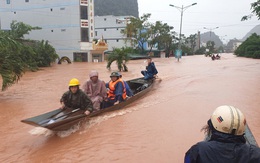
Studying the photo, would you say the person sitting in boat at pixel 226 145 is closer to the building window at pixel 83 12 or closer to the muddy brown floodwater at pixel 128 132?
the muddy brown floodwater at pixel 128 132

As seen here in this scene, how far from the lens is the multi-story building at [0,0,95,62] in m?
33.5

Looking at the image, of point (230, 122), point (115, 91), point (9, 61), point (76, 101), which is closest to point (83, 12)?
point (9, 61)

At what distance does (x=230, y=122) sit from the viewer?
6.80 ft

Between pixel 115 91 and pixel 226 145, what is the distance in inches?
217

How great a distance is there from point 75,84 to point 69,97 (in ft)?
1.78

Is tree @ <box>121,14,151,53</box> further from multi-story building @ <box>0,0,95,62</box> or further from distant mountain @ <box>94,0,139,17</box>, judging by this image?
distant mountain @ <box>94,0,139,17</box>

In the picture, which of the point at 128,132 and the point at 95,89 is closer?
the point at 128,132

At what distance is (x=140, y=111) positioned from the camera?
7.84 m

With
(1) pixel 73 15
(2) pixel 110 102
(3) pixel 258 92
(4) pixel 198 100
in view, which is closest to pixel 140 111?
(2) pixel 110 102

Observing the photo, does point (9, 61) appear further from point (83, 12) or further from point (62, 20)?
point (62, 20)

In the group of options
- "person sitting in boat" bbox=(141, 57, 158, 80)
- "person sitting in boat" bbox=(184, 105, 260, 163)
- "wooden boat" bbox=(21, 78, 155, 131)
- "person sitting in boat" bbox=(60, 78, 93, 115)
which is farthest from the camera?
"person sitting in boat" bbox=(141, 57, 158, 80)

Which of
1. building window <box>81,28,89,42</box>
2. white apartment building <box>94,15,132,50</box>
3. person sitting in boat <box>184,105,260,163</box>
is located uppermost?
white apartment building <box>94,15,132,50</box>

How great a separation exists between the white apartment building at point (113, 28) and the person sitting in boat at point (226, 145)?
153 ft

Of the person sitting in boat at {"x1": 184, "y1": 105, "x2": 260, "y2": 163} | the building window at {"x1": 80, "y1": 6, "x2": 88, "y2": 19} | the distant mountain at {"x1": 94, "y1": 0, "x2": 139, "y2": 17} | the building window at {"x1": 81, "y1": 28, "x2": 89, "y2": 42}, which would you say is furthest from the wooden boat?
the distant mountain at {"x1": 94, "y1": 0, "x2": 139, "y2": 17}
